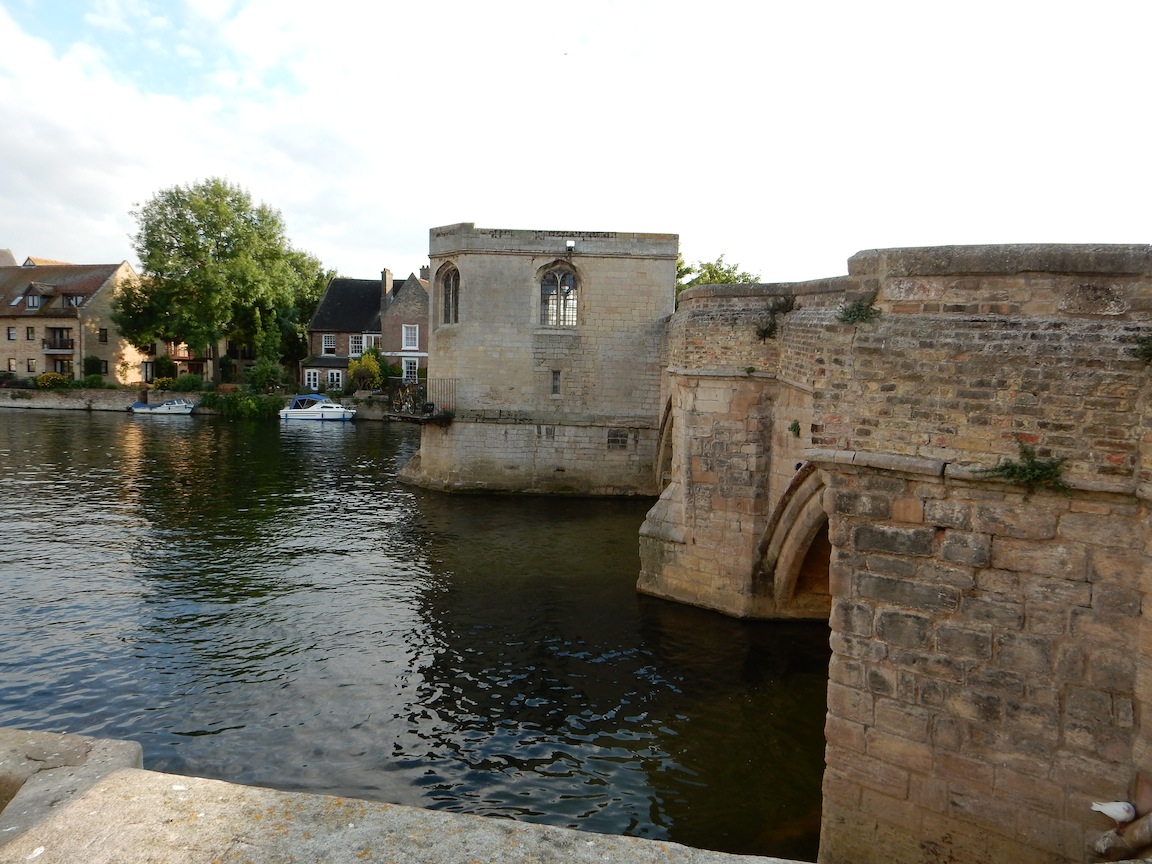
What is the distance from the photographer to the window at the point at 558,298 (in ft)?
74.6

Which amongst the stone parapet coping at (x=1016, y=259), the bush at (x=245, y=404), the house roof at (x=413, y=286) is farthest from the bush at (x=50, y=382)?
the stone parapet coping at (x=1016, y=259)

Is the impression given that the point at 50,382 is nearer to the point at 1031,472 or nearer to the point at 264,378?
the point at 264,378

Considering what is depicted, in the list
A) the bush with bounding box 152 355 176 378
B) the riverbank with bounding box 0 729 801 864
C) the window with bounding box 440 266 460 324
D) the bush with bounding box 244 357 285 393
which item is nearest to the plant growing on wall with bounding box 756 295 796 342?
the riverbank with bounding box 0 729 801 864

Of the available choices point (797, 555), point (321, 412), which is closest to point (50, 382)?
point (321, 412)

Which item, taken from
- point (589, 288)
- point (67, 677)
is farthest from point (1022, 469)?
point (589, 288)

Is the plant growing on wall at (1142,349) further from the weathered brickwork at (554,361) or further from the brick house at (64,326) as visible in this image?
→ the brick house at (64,326)

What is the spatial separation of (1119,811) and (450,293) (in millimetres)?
21166

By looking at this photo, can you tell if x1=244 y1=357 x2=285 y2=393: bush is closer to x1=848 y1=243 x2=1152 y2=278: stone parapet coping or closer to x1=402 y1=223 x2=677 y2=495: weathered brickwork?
x1=402 y1=223 x2=677 y2=495: weathered brickwork

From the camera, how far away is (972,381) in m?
5.41

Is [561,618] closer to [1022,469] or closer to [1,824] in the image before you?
[1022,469]

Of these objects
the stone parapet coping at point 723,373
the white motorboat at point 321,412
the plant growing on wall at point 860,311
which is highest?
the plant growing on wall at point 860,311

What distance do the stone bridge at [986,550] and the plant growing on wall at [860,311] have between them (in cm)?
2

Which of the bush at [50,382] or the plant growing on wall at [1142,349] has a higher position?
the plant growing on wall at [1142,349]

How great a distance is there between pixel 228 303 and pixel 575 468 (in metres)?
36.2
